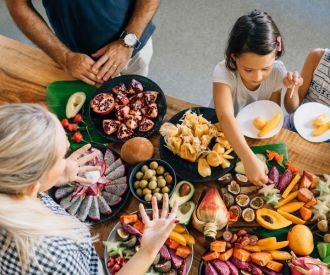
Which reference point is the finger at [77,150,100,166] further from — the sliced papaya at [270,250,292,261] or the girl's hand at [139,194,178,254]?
the sliced papaya at [270,250,292,261]

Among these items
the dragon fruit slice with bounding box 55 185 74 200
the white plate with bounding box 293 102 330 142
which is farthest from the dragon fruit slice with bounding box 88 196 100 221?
the white plate with bounding box 293 102 330 142

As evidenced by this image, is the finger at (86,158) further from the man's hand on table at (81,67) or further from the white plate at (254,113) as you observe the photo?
the white plate at (254,113)

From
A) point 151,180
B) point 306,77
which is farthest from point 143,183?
point 306,77

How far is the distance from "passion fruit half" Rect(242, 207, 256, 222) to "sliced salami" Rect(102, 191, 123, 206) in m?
0.49

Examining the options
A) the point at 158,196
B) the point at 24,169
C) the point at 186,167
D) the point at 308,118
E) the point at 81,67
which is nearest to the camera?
the point at 24,169

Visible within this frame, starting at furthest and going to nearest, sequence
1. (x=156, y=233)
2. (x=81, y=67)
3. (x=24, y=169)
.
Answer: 1. (x=81, y=67)
2. (x=156, y=233)
3. (x=24, y=169)

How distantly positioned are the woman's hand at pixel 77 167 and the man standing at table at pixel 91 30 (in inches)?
19.1

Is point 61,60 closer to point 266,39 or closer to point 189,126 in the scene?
point 189,126

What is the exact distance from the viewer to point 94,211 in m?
1.44

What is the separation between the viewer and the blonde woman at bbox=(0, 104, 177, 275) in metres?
0.89

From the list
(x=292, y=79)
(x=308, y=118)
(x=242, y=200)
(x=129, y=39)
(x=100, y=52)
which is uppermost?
(x=292, y=79)

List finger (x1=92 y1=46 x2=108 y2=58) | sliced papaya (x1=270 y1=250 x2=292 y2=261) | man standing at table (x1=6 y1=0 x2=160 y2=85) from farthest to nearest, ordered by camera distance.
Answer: finger (x1=92 y1=46 x2=108 y2=58) < man standing at table (x1=6 y1=0 x2=160 y2=85) < sliced papaya (x1=270 y1=250 x2=292 y2=261)

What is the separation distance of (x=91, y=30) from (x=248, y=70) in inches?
31.8

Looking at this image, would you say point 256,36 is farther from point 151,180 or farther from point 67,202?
point 67,202
